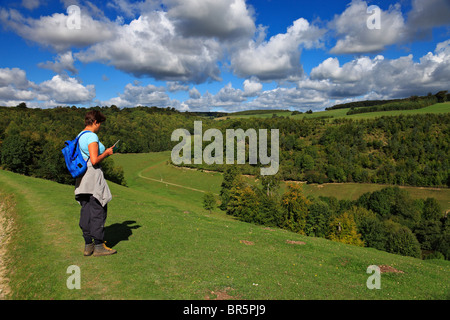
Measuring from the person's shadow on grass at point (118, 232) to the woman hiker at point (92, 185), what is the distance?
2.36 metres

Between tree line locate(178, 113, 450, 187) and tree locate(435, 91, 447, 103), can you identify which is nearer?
tree line locate(178, 113, 450, 187)

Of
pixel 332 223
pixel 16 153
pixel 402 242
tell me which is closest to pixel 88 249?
pixel 332 223

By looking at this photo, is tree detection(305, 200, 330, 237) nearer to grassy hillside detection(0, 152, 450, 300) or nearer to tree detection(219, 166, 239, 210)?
tree detection(219, 166, 239, 210)

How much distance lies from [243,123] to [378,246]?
152 metres

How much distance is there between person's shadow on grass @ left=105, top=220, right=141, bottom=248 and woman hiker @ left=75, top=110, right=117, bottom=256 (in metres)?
2.36

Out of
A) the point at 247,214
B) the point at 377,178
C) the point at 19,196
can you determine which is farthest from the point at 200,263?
the point at 377,178

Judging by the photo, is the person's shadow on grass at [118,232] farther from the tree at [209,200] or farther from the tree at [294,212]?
the tree at [209,200]

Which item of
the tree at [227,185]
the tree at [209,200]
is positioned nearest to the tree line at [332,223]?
the tree at [209,200]

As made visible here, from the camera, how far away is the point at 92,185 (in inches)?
307


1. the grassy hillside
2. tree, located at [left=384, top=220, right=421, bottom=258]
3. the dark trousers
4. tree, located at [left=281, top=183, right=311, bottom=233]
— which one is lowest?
tree, located at [left=384, top=220, right=421, bottom=258]

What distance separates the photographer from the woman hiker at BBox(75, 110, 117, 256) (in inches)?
298

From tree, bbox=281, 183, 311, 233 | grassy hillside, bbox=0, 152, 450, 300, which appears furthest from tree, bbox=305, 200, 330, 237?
grassy hillside, bbox=0, 152, 450, 300

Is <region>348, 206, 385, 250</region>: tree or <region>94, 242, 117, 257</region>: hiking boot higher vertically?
<region>94, 242, 117, 257</region>: hiking boot

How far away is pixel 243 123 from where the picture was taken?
200 m
